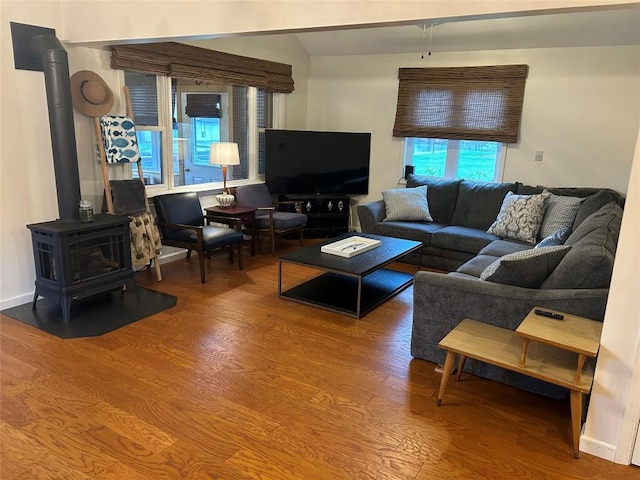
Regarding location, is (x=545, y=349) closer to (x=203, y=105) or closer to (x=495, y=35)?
(x=495, y=35)

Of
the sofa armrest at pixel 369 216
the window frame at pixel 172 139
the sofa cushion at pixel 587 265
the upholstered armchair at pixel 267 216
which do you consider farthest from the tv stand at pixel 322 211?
the sofa cushion at pixel 587 265

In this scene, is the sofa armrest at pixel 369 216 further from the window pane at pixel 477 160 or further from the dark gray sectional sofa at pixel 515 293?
the dark gray sectional sofa at pixel 515 293

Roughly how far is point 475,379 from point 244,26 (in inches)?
98.6

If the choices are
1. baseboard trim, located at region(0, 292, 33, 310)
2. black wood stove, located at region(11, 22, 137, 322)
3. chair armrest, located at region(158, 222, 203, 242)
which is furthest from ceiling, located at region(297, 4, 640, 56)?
baseboard trim, located at region(0, 292, 33, 310)

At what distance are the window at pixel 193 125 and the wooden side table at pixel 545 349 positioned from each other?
3.49 m

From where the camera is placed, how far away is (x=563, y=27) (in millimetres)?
4715

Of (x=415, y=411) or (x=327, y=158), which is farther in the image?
(x=327, y=158)

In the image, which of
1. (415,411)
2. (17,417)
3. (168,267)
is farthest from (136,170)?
(415,411)

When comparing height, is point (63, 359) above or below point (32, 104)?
below

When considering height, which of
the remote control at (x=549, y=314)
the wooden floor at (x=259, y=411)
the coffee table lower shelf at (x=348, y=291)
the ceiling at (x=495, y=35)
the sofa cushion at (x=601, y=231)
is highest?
the ceiling at (x=495, y=35)

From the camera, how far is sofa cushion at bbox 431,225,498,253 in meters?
4.77

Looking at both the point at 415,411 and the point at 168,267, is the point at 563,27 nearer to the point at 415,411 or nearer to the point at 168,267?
the point at 415,411

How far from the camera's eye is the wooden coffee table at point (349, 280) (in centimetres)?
375

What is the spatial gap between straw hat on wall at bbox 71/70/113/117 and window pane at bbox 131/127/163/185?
2.07ft
